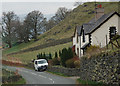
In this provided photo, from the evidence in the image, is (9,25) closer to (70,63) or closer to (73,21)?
(73,21)

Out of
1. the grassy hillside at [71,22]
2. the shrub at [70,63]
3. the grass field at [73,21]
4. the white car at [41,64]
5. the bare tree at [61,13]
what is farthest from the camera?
the bare tree at [61,13]

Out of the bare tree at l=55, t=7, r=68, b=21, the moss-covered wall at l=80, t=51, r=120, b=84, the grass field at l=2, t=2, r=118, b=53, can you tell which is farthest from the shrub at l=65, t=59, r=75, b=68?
the bare tree at l=55, t=7, r=68, b=21

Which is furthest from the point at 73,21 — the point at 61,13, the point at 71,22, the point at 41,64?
the point at 41,64

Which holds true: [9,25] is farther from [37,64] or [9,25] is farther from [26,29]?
[37,64]

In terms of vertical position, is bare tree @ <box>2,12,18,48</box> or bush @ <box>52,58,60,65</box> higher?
bare tree @ <box>2,12,18,48</box>

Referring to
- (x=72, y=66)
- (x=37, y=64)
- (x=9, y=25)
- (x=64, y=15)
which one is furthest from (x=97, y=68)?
(x=64, y=15)

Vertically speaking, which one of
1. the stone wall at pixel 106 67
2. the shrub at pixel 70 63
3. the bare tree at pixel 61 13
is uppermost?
the bare tree at pixel 61 13

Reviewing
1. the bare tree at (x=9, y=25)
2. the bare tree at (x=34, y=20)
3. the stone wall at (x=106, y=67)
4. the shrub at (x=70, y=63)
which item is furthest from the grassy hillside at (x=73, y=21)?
the stone wall at (x=106, y=67)

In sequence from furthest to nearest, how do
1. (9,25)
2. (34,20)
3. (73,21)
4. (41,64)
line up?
(73,21), (34,20), (9,25), (41,64)

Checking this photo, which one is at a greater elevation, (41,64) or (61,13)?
(61,13)

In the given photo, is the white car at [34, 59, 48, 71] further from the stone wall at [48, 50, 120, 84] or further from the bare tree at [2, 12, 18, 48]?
the bare tree at [2, 12, 18, 48]

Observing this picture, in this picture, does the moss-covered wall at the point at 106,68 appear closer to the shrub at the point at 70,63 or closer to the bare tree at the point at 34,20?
the shrub at the point at 70,63

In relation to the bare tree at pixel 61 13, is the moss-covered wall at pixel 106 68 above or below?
below

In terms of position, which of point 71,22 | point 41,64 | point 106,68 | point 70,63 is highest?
point 71,22
